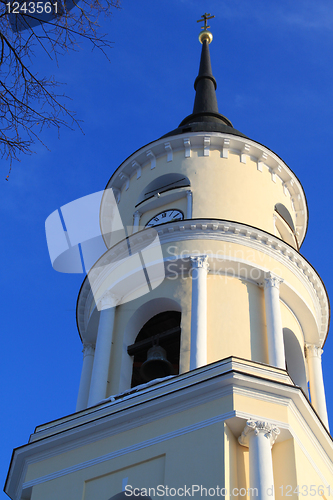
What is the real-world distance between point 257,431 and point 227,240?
19.6ft

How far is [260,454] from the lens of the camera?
38.5ft

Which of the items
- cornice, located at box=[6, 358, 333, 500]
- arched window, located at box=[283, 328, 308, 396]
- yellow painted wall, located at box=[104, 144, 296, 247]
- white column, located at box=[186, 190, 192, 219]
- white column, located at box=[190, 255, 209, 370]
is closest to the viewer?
Result: cornice, located at box=[6, 358, 333, 500]

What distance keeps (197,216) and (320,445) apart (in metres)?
6.48

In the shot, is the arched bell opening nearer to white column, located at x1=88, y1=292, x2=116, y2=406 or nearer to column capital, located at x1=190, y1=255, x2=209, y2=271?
white column, located at x1=88, y1=292, x2=116, y2=406

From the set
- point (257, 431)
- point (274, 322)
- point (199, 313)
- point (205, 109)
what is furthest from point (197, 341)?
point (205, 109)

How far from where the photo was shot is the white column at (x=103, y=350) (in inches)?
608

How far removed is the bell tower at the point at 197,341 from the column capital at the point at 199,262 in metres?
0.03

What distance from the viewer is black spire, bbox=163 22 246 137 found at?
67.6ft

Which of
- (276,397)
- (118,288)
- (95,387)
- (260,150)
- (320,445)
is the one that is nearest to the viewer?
(276,397)

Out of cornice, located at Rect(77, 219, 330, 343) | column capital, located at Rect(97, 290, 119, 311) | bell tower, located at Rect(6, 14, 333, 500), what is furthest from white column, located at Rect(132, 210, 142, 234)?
column capital, located at Rect(97, 290, 119, 311)

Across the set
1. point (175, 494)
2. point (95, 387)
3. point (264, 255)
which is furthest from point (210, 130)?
point (175, 494)

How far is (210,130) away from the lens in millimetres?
20203

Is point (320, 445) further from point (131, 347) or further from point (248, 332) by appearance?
point (131, 347)

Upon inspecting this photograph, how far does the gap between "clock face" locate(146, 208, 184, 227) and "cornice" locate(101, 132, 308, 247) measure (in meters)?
1.81
